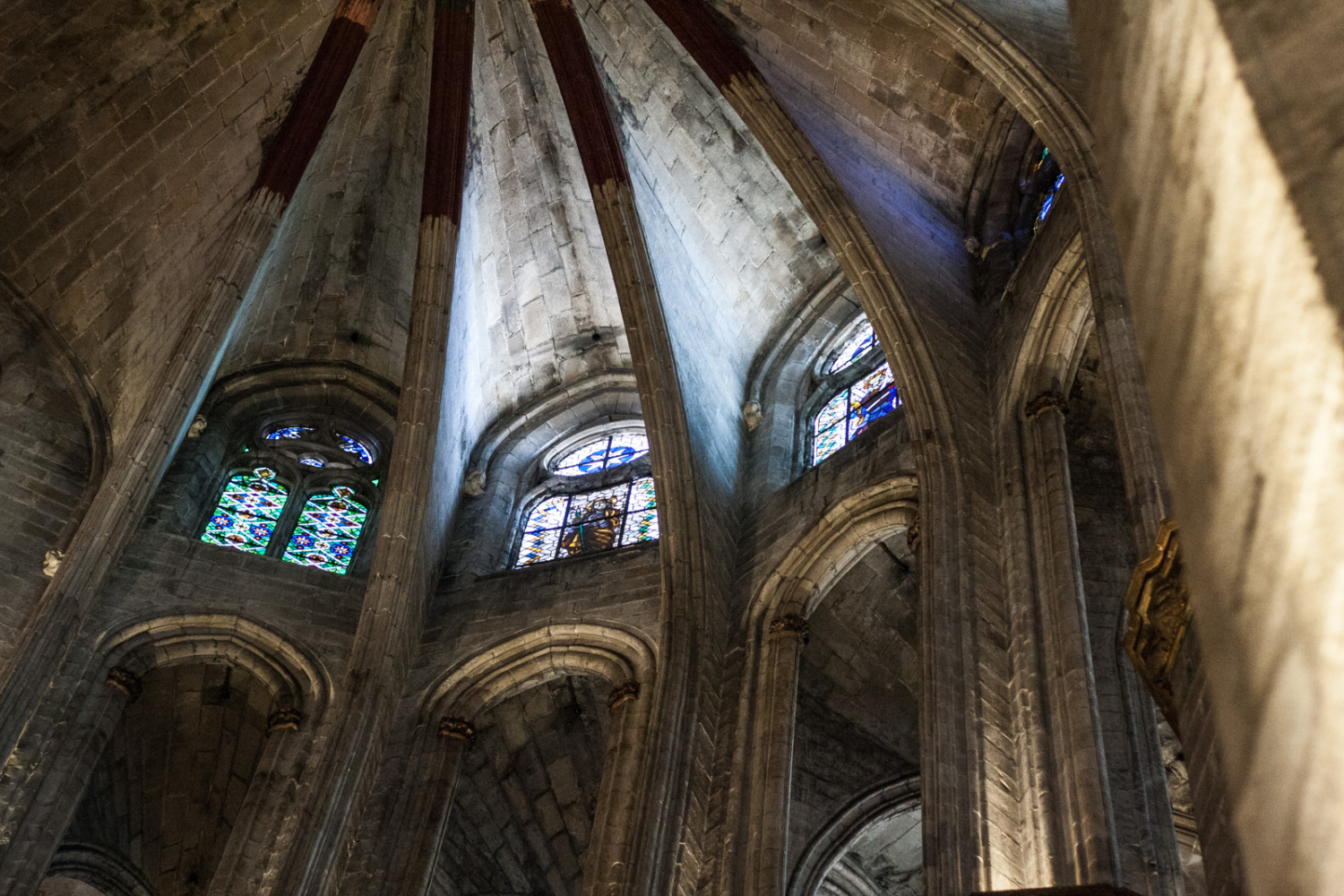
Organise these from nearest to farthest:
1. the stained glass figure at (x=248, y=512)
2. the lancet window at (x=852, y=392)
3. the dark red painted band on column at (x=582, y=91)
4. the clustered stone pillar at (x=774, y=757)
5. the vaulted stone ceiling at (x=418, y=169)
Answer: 1. the clustered stone pillar at (x=774, y=757)
2. the lancet window at (x=852, y=392)
3. the dark red painted band on column at (x=582, y=91)
4. the vaulted stone ceiling at (x=418, y=169)
5. the stained glass figure at (x=248, y=512)

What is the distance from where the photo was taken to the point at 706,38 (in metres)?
12.1

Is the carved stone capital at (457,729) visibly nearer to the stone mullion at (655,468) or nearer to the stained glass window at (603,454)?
the stone mullion at (655,468)

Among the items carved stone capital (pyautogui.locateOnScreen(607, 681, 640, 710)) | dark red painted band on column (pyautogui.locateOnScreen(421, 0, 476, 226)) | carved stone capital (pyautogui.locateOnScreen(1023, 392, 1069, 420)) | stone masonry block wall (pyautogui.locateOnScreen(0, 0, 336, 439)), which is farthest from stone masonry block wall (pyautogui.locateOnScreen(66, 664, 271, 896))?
carved stone capital (pyautogui.locateOnScreen(1023, 392, 1069, 420))

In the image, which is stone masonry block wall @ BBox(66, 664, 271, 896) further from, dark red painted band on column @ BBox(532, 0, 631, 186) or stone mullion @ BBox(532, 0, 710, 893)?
dark red painted band on column @ BBox(532, 0, 631, 186)

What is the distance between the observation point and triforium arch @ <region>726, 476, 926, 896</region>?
29.1 feet

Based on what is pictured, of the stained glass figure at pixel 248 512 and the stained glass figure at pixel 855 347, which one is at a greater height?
the stained glass figure at pixel 855 347

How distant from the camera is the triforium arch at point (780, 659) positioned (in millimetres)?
8859

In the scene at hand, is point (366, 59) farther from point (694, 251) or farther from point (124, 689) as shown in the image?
point (124, 689)

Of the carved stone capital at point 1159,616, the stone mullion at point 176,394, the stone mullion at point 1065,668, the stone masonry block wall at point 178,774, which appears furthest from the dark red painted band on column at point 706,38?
the carved stone capital at point 1159,616

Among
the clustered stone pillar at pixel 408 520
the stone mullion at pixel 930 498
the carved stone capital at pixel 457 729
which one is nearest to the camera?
the stone mullion at pixel 930 498

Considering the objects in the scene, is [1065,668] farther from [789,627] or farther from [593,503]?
[593,503]

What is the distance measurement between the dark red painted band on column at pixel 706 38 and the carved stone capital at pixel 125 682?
262 inches

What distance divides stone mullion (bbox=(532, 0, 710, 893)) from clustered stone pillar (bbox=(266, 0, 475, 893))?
991 mm

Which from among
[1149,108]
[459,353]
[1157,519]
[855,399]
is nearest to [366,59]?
[459,353]
